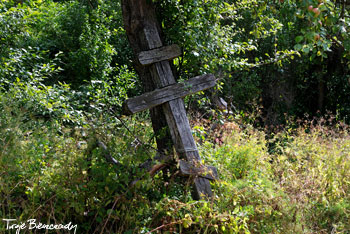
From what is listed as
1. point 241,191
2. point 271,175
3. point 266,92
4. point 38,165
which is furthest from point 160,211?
point 266,92

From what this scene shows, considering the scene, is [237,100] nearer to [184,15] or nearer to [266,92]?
[266,92]

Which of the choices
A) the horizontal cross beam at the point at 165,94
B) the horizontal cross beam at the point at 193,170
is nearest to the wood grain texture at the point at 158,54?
the horizontal cross beam at the point at 165,94

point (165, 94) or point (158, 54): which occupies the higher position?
point (158, 54)

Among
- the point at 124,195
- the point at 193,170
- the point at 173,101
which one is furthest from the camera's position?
the point at 173,101

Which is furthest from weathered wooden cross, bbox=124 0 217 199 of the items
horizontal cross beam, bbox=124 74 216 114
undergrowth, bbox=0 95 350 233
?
undergrowth, bbox=0 95 350 233

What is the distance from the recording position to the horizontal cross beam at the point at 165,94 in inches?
129

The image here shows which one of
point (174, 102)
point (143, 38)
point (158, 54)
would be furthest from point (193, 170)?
point (143, 38)

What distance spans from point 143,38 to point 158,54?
0.79 feet

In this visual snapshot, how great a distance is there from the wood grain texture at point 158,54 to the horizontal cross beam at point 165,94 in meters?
0.29

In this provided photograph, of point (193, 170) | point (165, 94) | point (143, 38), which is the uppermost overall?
point (143, 38)

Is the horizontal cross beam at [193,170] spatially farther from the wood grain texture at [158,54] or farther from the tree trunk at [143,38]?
the wood grain texture at [158,54]

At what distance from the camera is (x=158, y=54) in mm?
3498

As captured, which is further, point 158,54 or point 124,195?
point 158,54

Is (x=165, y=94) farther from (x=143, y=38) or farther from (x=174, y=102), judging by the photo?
(x=143, y=38)
